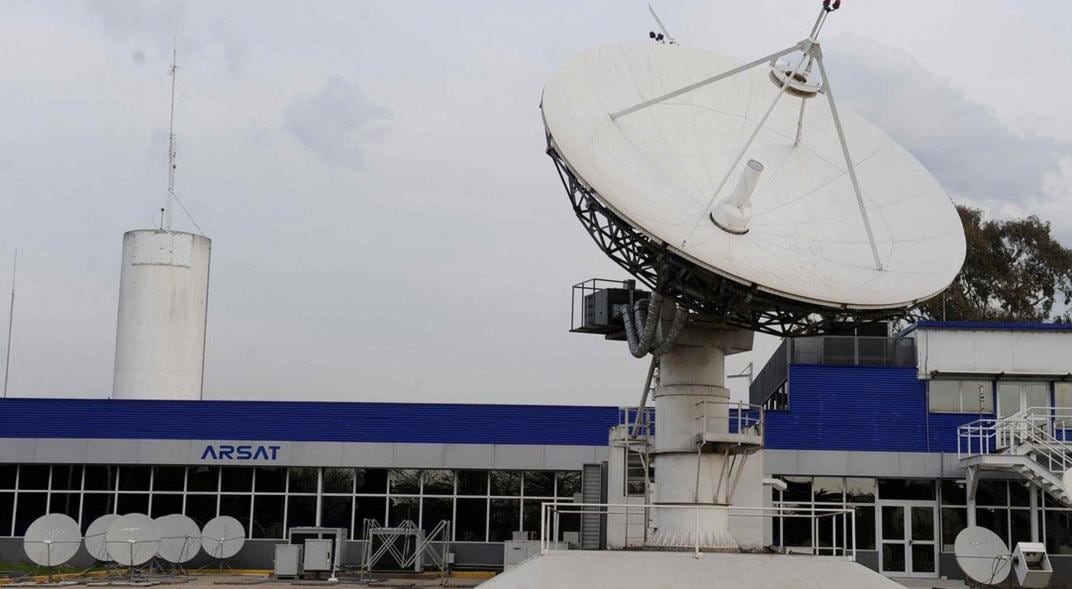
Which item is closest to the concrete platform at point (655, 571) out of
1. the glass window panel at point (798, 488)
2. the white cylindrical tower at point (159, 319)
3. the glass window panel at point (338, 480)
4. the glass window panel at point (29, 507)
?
the glass window panel at point (798, 488)

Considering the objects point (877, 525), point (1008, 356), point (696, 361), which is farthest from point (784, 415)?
point (696, 361)

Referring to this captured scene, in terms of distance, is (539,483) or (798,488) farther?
(539,483)

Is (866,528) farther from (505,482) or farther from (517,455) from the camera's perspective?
(505,482)

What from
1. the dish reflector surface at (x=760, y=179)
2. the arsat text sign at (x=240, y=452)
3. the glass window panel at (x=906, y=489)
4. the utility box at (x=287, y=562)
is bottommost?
the utility box at (x=287, y=562)

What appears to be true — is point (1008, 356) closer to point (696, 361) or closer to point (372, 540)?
point (696, 361)

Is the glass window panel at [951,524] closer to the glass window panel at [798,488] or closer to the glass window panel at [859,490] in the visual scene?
the glass window panel at [859,490]

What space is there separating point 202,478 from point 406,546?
7315 mm

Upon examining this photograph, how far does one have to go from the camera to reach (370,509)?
40469mm

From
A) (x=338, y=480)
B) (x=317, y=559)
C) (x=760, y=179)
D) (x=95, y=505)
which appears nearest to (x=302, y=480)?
(x=338, y=480)

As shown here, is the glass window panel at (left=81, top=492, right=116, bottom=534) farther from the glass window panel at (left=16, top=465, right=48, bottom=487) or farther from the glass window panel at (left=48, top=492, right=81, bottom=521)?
the glass window panel at (left=16, top=465, right=48, bottom=487)

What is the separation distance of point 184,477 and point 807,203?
22.8 m

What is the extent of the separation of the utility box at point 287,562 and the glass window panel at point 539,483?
773 centimetres

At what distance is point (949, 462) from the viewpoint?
3894 cm

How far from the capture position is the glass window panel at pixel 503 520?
40250mm
